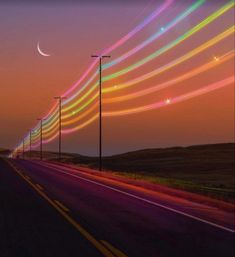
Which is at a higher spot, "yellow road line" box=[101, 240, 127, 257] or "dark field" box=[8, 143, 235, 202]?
"yellow road line" box=[101, 240, 127, 257]

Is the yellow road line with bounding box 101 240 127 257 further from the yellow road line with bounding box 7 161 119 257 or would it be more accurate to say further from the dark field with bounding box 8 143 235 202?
the dark field with bounding box 8 143 235 202

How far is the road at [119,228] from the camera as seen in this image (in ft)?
33.4

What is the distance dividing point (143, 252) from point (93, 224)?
12.5 feet

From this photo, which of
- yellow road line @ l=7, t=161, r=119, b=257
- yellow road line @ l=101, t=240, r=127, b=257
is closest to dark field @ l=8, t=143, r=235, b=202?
yellow road line @ l=7, t=161, r=119, b=257

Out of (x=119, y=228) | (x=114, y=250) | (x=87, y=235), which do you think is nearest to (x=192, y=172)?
(x=119, y=228)

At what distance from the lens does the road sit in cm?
1018

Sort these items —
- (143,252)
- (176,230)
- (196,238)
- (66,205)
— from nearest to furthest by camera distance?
(143,252), (196,238), (176,230), (66,205)

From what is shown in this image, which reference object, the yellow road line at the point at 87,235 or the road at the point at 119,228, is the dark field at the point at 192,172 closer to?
the road at the point at 119,228

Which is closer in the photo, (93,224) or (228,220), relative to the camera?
(93,224)

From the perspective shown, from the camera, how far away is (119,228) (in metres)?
13.0

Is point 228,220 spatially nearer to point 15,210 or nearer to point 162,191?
point 15,210

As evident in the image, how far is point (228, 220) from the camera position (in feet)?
50.4

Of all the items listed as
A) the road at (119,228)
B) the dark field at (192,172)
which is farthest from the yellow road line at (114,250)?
the dark field at (192,172)

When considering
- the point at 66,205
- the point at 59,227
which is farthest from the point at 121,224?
the point at 66,205
